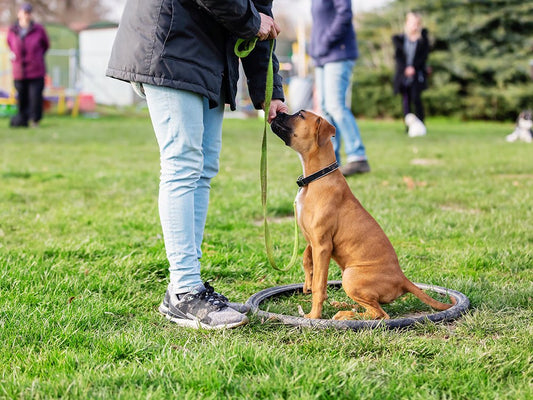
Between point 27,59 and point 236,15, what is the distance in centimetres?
1348

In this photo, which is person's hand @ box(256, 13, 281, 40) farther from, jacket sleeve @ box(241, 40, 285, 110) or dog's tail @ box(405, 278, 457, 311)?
dog's tail @ box(405, 278, 457, 311)

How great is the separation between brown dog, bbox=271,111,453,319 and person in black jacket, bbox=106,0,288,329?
1.64 feet

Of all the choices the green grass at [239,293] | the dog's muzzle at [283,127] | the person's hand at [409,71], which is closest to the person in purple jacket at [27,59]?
the green grass at [239,293]

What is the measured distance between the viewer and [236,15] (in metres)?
3.00

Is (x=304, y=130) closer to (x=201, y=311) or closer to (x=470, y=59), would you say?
(x=201, y=311)

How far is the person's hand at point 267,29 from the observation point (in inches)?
127

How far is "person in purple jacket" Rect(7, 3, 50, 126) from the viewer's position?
15.1m

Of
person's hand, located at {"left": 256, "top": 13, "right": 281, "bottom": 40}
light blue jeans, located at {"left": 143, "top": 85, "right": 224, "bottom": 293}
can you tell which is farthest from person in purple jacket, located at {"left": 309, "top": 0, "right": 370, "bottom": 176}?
light blue jeans, located at {"left": 143, "top": 85, "right": 224, "bottom": 293}

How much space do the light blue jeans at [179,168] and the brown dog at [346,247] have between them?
1.94 feet

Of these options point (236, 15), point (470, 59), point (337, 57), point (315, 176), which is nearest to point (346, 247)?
point (315, 176)

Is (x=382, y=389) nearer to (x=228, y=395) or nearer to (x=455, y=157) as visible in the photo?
(x=228, y=395)

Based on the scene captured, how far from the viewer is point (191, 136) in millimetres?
3168

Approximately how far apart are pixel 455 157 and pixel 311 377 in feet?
28.3

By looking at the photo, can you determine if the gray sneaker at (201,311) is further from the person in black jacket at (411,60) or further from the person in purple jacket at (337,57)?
the person in black jacket at (411,60)
